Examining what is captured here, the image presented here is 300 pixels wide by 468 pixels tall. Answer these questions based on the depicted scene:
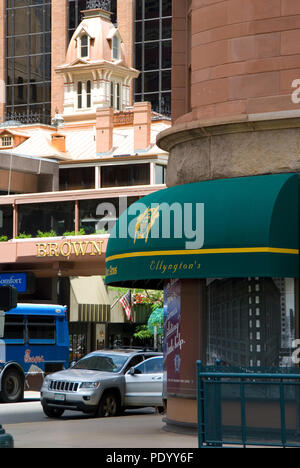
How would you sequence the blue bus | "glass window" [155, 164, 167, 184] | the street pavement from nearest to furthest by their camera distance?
1. the street pavement
2. the blue bus
3. "glass window" [155, 164, 167, 184]

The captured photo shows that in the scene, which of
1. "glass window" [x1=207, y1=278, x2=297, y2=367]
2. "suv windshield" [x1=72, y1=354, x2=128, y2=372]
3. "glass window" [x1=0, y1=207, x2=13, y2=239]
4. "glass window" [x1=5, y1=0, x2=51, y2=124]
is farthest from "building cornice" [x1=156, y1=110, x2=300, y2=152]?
"glass window" [x1=5, y1=0, x2=51, y2=124]

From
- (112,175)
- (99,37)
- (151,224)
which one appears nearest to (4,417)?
(151,224)

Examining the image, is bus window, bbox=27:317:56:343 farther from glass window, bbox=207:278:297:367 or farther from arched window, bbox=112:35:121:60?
arched window, bbox=112:35:121:60

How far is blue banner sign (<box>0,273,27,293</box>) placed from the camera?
51.5 metres

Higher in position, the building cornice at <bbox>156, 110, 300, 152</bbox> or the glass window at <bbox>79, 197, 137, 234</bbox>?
the glass window at <bbox>79, 197, 137, 234</bbox>

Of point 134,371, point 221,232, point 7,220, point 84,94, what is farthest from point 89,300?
point 221,232

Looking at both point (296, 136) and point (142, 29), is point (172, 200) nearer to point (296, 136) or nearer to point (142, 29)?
point (296, 136)

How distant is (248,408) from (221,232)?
4737mm

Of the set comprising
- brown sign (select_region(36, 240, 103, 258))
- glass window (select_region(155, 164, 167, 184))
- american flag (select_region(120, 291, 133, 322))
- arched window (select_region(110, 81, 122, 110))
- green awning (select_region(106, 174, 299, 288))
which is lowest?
american flag (select_region(120, 291, 133, 322))

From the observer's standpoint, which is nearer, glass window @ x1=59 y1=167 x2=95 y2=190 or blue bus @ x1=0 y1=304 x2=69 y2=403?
blue bus @ x1=0 y1=304 x2=69 y2=403

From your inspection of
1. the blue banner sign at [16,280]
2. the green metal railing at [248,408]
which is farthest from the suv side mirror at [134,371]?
the blue banner sign at [16,280]

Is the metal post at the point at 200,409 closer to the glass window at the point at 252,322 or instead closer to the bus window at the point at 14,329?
the glass window at the point at 252,322

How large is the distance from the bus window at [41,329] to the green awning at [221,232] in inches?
518

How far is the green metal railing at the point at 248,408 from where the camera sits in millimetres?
12266
